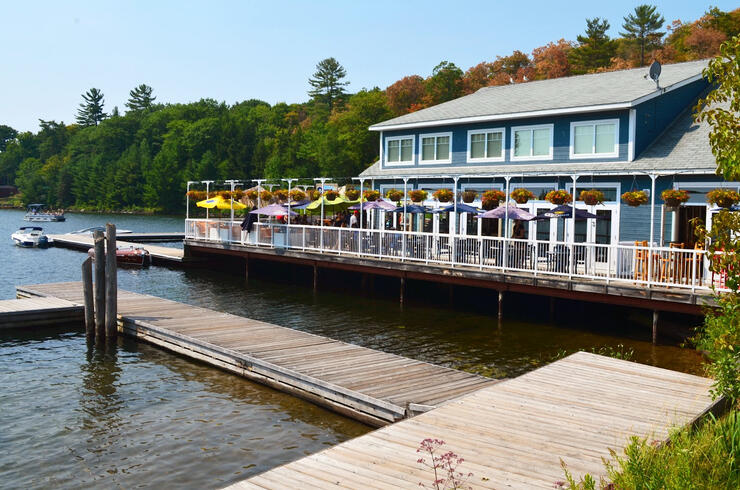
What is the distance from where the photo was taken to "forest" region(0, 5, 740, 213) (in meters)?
82.0

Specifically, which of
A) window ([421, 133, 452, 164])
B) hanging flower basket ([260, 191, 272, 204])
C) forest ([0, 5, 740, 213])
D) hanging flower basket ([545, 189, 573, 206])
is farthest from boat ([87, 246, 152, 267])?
forest ([0, 5, 740, 213])

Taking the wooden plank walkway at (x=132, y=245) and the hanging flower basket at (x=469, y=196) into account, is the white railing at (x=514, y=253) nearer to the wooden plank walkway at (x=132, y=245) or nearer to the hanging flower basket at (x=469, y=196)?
the hanging flower basket at (x=469, y=196)

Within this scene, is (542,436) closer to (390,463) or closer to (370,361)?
(390,463)

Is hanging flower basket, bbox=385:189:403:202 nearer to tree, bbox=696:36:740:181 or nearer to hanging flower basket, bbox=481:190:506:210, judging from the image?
hanging flower basket, bbox=481:190:506:210

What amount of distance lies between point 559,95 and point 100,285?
66.2 ft

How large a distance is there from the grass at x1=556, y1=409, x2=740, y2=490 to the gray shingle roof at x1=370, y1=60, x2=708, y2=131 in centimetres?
1925

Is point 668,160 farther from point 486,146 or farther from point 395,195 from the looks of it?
point 395,195

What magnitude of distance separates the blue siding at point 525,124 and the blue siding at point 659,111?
551 mm

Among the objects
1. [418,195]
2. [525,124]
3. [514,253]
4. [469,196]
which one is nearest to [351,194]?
[418,195]

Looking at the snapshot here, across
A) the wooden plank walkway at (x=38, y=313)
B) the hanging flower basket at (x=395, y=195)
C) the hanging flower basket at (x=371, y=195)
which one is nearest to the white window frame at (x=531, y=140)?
the hanging flower basket at (x=395, y=195)

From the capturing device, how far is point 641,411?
10.3m

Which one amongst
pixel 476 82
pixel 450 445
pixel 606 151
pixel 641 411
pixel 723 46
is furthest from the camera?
pixel 476 82

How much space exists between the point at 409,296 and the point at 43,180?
149895 millimetres

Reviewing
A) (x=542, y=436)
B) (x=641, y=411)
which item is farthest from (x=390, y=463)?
(x=641, y=411)
